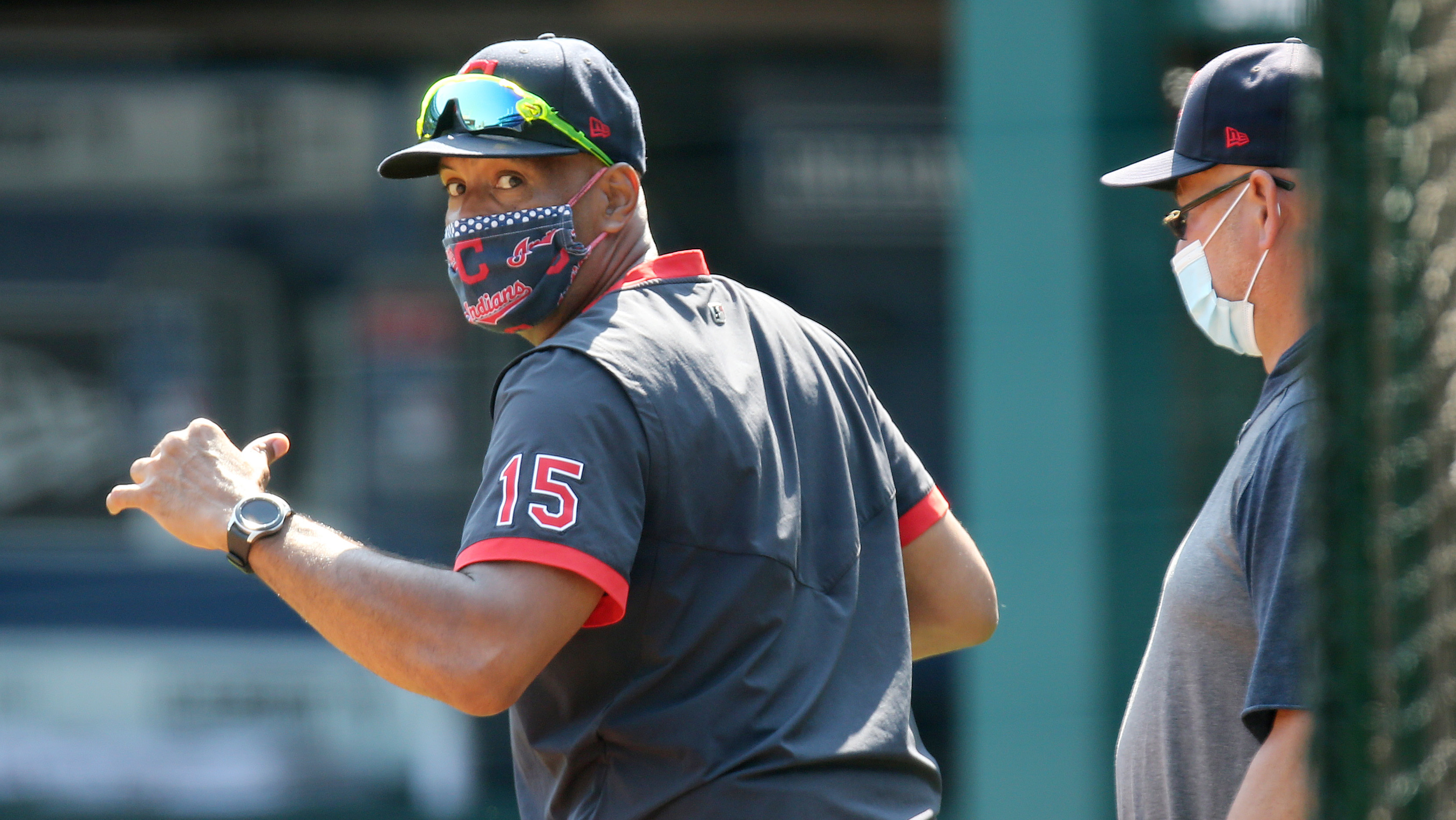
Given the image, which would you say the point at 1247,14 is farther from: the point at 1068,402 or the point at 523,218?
the point at 523,218

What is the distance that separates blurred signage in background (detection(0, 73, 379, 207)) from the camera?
798cm

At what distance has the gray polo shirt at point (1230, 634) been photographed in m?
1.87

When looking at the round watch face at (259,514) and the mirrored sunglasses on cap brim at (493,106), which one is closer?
the round watch face at (259,514)

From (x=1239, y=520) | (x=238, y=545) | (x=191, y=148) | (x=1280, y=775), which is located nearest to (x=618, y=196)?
(x=238, y=545)

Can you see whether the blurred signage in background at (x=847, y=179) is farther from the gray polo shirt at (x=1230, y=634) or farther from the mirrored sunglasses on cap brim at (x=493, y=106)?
the gray polo shirt at (x=1230, y=634)

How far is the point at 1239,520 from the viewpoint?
6.48 ft

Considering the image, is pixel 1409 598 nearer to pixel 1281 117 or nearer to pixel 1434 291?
pixel 1434 291

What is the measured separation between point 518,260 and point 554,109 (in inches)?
8.9

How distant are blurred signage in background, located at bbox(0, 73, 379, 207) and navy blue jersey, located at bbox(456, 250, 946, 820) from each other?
625cm

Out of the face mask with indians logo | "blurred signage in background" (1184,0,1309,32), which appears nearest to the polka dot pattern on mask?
the face mask with indians logo

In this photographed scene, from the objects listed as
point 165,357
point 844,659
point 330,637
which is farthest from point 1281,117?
point 165,357

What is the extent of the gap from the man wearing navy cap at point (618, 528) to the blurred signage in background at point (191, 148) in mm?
5896

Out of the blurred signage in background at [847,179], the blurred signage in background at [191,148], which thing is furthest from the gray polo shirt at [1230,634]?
the blurred signage in background at [191,148]

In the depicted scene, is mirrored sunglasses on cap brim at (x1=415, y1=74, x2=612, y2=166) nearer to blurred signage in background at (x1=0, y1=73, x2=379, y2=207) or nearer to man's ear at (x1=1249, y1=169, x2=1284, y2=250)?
man's ear at (x1=1249, y1=169, x2=1284, y2=250)
